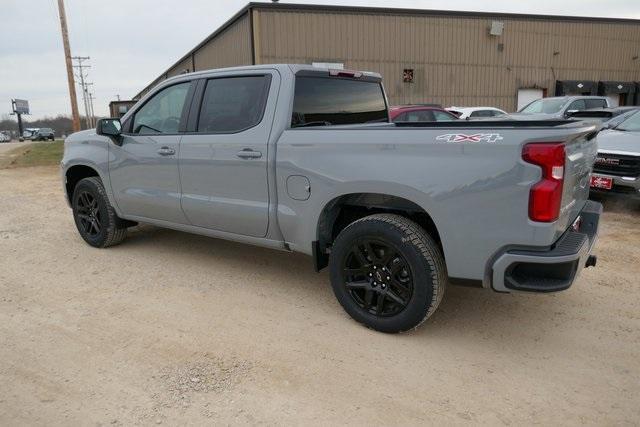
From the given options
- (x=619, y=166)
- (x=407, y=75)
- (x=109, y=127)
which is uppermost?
(x=407, y=75)

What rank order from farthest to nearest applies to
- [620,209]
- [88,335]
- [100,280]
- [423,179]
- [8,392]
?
[620,209] < [100,280] < [88,335] < [423,179] < [8,392]

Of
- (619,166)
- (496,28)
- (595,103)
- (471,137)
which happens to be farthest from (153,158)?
(496,28)

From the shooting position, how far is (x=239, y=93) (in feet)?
13.6

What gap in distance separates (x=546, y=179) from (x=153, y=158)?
347 cm

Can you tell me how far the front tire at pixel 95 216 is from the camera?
537cm

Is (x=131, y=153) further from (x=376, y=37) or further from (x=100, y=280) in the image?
(x=376, y=37)

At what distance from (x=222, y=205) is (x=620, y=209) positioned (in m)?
6.08

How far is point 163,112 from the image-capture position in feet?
15.5

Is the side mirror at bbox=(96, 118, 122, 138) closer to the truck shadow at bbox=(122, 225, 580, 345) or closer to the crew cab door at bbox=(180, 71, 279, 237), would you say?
the crew cab door at bbox=(180, 71, 279, 237)

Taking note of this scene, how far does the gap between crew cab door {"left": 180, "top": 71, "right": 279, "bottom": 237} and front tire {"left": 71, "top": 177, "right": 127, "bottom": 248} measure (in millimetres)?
1351

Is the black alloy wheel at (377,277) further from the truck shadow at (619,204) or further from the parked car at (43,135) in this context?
the parked car at (43,135)

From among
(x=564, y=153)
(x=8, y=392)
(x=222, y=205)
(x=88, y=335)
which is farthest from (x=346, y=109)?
(x=8, y=392)

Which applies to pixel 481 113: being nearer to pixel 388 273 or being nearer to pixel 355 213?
pixel 355 213

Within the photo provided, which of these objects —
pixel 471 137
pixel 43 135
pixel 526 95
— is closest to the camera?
pixel 471 137
